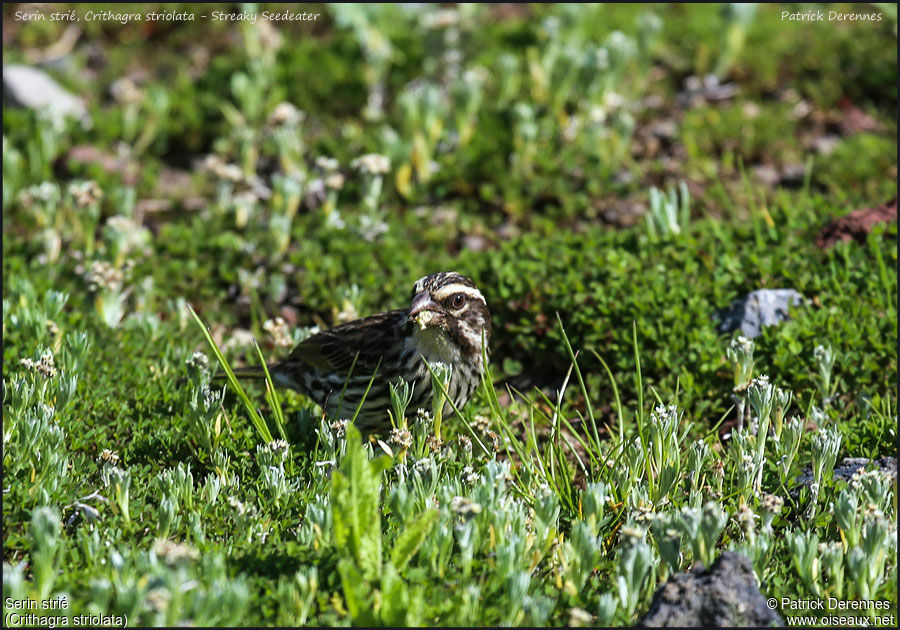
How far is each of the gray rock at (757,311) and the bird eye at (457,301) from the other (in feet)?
7.02

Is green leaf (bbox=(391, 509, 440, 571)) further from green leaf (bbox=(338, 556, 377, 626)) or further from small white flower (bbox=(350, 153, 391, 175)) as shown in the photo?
small white flower (bbox=(350, 153, 391, 175))

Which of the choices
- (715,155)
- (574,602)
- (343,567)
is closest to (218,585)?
(343,567)

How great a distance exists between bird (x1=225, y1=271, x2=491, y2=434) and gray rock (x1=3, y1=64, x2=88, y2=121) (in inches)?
227

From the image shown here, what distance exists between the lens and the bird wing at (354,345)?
642cm

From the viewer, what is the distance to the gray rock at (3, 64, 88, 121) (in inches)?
434

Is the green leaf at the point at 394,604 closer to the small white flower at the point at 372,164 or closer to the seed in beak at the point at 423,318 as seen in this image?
the seed in beak at the point at 423,318

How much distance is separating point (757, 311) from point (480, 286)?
2107 mm

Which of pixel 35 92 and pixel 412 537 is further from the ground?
pixel 35 92

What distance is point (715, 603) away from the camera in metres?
4.53

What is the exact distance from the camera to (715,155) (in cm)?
1051

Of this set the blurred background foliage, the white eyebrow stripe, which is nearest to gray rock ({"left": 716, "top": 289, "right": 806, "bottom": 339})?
the blurred background foliage

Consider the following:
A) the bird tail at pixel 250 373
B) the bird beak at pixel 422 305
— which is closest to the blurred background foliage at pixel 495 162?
the bird tail at pixel 250 373

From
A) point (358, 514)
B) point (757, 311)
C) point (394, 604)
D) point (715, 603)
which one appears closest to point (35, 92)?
point (757, 311)

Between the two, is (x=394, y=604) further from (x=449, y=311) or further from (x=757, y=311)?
(x=757, y=311)
